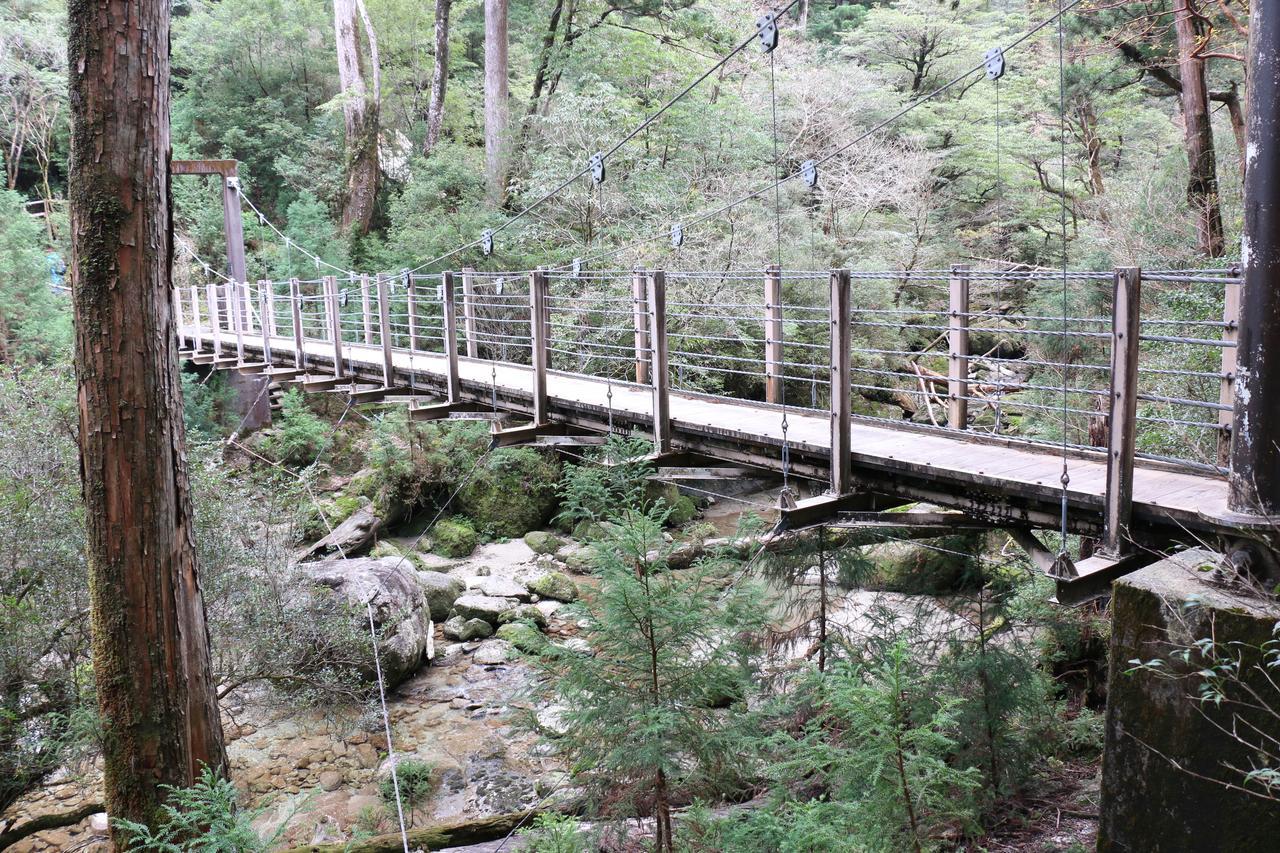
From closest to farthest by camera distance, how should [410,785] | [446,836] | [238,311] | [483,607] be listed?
[446,836]
[410,785]
[483,607]
[238,311]

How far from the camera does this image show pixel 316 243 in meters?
14.9

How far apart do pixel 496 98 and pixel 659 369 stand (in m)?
9.09

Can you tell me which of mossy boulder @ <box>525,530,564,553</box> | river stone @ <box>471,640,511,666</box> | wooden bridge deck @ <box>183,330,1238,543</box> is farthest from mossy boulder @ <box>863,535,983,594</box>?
mossy boulder @ <box>525,530,564,553</box>

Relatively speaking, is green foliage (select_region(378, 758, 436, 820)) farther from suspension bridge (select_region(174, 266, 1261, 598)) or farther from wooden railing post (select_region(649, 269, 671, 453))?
wooden railing post (select_region(649, 269, 671, 453))

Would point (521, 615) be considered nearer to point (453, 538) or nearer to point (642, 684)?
point (453, 538)

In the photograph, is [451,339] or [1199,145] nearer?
[451,339]

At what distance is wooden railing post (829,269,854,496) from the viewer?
11.8 ft

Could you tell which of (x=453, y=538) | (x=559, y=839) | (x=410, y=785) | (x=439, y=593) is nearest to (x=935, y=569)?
(x=559, y=839)

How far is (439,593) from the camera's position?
8.12m

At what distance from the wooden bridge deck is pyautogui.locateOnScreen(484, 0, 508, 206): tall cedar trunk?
693 cm

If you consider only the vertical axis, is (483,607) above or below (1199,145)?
below

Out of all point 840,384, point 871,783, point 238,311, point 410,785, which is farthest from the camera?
point 238,311

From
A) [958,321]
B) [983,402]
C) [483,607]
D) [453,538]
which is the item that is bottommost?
[483,607]

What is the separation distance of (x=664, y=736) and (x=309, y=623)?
3319 millimetres
